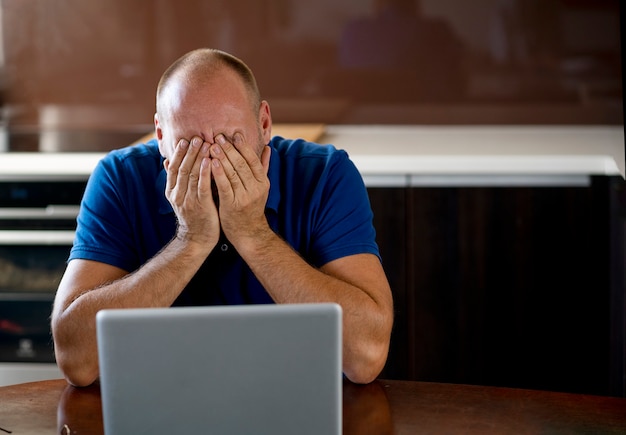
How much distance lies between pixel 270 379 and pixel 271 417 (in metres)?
0.05

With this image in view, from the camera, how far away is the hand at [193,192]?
1744 millimetres

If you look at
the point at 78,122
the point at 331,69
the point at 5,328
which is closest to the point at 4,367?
the point at 5,328

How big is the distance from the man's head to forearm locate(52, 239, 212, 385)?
0.70 feet

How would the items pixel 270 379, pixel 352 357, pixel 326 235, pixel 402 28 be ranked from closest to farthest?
pixel 270 379 → pixel 352 357 → pixel 326 235 → pixel 402 28

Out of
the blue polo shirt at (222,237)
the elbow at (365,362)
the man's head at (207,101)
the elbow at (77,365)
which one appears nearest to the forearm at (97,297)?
A: the elbow at (77,365)

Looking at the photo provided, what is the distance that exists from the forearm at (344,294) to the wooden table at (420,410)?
0.07 m

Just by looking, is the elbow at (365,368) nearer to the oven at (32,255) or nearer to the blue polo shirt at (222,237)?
the blue polo shirt at (222,237)

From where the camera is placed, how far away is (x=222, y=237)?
1873 millimetres

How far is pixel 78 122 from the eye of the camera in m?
3.43

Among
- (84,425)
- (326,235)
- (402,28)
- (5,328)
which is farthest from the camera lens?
(402,28)

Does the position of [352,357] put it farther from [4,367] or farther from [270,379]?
[4,367]

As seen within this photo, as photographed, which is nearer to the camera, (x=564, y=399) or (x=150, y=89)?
(x=564, y=399)

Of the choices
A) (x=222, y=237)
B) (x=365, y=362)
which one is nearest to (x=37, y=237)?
(x=222, y=237)

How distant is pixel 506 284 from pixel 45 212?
141cm
